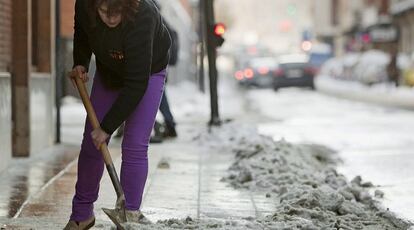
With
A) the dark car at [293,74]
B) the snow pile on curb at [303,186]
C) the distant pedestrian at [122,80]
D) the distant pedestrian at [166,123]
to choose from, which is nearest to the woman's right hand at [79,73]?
the distant pedestrian at [122,80]

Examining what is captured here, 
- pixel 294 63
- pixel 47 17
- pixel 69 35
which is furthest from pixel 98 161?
A: pixel 294 63

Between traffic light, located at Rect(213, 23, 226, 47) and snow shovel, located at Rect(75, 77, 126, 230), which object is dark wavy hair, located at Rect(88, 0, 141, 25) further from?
traffic light, located at Rect(213, 23, 226, 47)

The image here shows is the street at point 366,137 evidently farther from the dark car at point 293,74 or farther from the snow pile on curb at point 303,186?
the dark car at point 293,74

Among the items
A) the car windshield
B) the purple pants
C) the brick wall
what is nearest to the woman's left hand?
the purple pants

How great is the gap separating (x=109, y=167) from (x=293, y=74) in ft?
117

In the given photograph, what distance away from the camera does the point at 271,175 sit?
8.23 metres

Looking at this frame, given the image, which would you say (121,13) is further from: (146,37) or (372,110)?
(372,110)

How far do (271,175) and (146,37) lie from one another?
353 centimetres

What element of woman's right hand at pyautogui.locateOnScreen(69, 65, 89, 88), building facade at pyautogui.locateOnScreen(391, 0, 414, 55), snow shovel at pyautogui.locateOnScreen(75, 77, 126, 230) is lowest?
building facade at pyautogui.locateOnScreen(391, 0, 414, 55)

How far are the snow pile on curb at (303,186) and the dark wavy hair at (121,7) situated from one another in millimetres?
1608

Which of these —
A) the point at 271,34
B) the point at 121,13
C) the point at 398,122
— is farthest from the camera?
the point at 271,34

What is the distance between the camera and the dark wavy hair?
477cm

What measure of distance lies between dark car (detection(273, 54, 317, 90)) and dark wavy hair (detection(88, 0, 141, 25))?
34.7m

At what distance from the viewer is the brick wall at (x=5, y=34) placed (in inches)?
372
